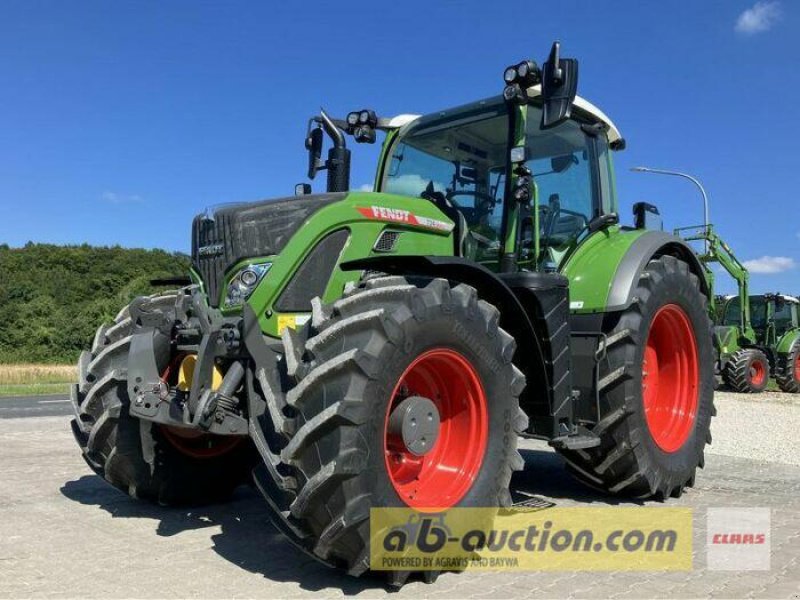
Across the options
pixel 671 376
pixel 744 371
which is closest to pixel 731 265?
pixel 744 371

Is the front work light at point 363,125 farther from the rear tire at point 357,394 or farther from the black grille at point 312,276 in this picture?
the rear tire at point 357,394

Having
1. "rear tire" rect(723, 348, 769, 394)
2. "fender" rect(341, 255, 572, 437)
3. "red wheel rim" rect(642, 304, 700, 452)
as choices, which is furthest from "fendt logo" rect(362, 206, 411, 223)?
"rear tire" rect(723, 348, 769, 394)

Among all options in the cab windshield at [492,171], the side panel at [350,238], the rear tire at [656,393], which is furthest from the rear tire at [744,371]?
the side panel at [350,238]

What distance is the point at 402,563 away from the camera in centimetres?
345

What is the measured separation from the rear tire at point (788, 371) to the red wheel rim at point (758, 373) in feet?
4.78

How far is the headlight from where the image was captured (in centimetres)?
420

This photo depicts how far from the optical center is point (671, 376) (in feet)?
20.6

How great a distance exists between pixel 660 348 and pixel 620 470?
1.45 meters

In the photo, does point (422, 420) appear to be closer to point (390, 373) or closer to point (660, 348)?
point (390, 373)

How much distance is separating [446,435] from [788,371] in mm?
21596

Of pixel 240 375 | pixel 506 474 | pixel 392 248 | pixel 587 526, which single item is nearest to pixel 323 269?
pixel 392 248

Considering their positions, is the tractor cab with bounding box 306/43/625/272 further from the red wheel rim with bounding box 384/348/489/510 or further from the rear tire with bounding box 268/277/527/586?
the rear tire with bounding box 268/277/527/586

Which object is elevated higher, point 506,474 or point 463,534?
point 506,474

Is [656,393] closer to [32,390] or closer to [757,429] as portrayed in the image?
[757,429]
